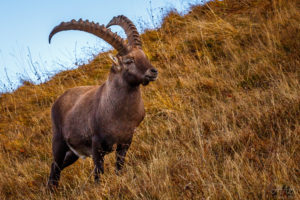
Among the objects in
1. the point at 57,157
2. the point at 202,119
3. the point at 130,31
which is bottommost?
the point at 202,119

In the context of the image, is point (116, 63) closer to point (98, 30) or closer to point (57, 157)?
point (98, 30)

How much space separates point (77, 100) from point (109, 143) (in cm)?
117

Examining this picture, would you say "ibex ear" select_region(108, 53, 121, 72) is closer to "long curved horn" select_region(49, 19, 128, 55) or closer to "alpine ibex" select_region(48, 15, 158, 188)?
"alpine ibex" select_region(48, 15, 158, 188)

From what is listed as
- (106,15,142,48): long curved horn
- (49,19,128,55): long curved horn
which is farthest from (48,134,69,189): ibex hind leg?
(106,15,142,48): long curved horn

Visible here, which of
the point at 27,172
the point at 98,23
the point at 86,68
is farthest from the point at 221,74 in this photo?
the point at 86,68

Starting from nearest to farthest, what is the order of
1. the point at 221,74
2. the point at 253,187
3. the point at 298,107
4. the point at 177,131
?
1. the point at 253,187
2. the point at 298,107
3. the point at 177,131
4. the point at 221,74

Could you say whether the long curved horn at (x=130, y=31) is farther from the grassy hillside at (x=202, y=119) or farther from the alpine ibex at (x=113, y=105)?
the grassy hillside at (x=202, y=119)

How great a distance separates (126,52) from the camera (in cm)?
355

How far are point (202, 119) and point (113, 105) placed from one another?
4.33ft

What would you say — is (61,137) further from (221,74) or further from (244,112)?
(221,74)

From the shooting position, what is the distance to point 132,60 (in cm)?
340

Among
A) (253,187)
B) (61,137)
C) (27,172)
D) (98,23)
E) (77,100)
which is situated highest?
(98,23)

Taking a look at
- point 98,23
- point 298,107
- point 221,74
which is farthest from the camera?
point 221,74

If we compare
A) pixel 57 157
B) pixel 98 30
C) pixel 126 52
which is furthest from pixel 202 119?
pixel 57 157
